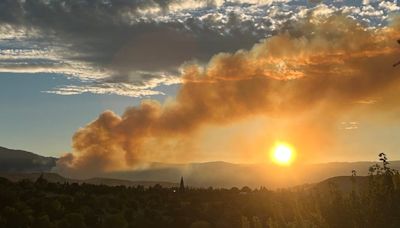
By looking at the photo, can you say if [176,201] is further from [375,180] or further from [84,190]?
[375,180]

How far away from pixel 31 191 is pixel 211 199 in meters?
27.7

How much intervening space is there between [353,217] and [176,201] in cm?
5768

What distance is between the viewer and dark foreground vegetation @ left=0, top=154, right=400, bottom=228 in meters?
18.3

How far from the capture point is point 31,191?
73375 millimetres

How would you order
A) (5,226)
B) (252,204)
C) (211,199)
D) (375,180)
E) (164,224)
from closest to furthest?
(375,180) < (5,226) < (164,224) < (252,204) < (211,199)

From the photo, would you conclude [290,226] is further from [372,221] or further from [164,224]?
[164,224]

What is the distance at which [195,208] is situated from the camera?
66562 millimetres

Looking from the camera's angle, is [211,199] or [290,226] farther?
[211,199]

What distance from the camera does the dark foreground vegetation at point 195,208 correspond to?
18.3 meters

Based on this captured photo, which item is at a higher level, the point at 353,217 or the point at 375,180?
the point at 375,180

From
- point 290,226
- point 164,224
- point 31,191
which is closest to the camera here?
point 290,226

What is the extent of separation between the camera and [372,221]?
58.4 feet

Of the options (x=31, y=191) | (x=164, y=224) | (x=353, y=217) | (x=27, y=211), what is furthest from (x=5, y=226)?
(x=353, y=217)

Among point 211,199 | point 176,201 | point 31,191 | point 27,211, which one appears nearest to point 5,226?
point 27,211
